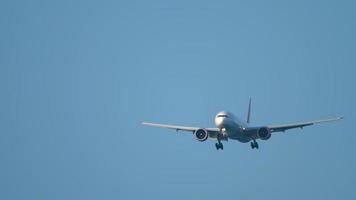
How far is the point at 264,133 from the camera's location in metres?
86.1

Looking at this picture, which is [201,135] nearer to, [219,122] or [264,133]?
[219,122]

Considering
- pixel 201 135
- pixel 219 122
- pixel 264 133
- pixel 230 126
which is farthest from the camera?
pixel 201 135

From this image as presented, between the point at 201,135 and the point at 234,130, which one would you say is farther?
the point at 201,135

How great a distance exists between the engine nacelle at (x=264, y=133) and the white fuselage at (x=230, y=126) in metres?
1.92

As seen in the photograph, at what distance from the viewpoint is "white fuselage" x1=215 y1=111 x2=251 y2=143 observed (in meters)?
83.4

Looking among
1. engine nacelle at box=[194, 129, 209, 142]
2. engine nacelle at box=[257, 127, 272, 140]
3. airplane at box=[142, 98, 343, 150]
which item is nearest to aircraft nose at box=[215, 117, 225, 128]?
airplane at box=[142, 98, 343, 150]

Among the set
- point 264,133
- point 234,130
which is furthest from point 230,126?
point 264,133

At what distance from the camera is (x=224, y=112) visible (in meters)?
84.8

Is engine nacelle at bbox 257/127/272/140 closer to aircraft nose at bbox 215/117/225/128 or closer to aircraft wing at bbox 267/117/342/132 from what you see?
aircraft wing at bbox 267/117/342/132

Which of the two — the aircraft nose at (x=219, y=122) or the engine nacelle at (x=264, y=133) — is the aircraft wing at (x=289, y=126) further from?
the aircraft nose at (x=219, y=122)

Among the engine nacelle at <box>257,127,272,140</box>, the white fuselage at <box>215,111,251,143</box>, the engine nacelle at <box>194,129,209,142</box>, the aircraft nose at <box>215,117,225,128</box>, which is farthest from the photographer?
the engine nacelle at <box>194,129,209,142</box>

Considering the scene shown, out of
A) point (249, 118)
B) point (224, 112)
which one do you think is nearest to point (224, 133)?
point (224, 112)

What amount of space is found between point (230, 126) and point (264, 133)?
5.20m

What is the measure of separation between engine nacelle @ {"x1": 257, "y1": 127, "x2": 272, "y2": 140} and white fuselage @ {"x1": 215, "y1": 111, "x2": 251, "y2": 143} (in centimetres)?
192
